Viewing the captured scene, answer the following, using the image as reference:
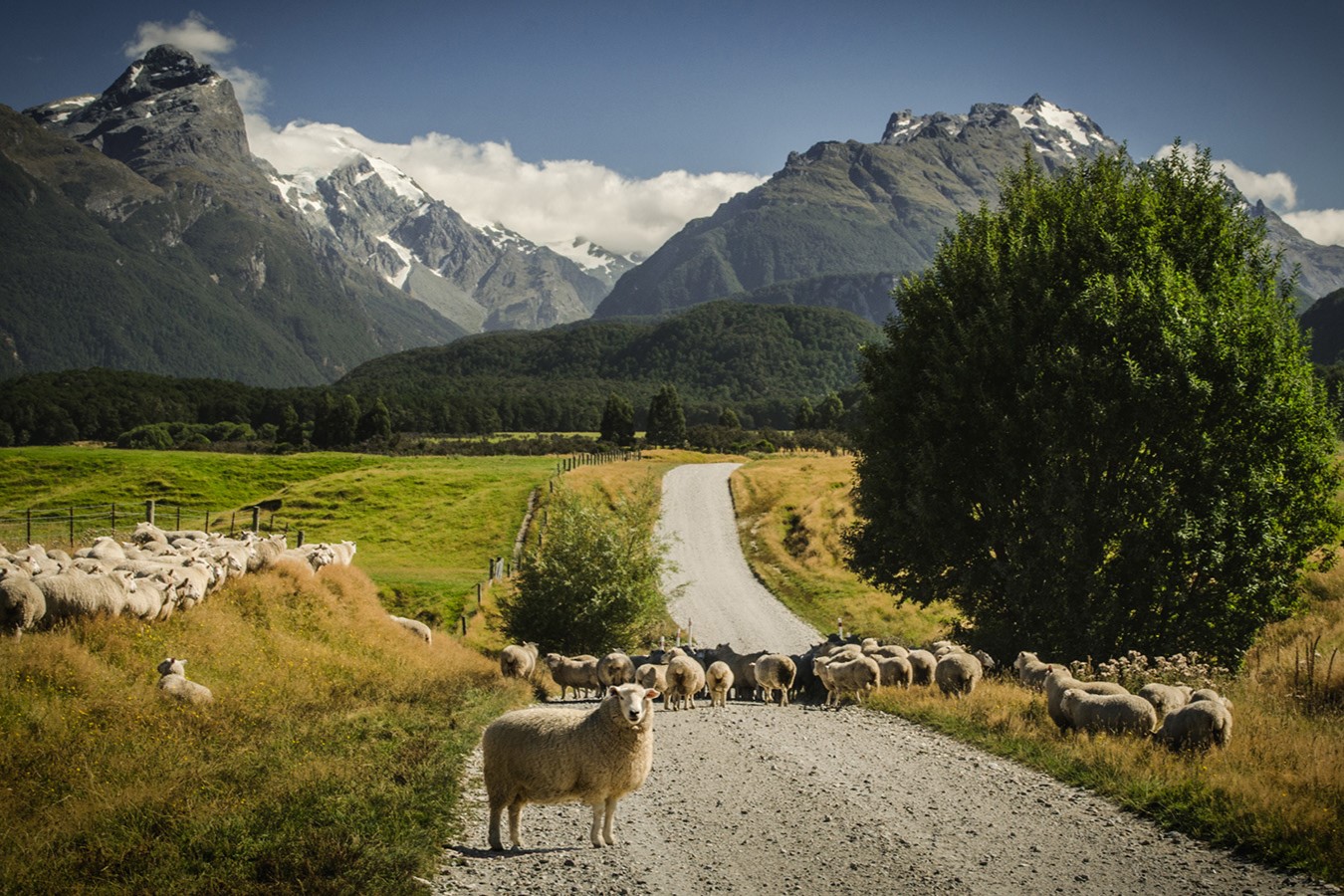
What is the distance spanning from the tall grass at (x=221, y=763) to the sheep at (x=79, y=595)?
494 mm

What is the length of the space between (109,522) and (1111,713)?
192 ft

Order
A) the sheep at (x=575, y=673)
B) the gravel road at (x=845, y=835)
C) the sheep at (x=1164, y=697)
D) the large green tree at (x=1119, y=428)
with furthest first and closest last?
the sheep at (x=575, y=673), the large green tree at (x=1119, y=428), the sheep at (x=1164, y=697), the gravel road at (x=845, y=835)

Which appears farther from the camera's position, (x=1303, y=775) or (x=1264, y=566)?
(x=1264, y=566)

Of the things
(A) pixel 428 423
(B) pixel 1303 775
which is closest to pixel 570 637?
(B) pixel 1303 775

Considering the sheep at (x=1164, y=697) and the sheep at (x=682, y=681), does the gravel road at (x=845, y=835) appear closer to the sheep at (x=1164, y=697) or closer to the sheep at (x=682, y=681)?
the sheep at (x=1164, y=697)

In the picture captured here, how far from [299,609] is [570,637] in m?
12.9

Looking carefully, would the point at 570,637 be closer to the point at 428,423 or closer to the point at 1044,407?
the point at 1044,407

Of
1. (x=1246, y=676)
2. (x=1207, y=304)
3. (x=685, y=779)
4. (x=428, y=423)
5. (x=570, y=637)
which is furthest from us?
(x=428, y=423)

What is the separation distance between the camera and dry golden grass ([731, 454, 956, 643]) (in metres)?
46.6

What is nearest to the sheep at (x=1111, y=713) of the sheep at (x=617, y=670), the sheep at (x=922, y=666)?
the sheep at (x=922, y=666)

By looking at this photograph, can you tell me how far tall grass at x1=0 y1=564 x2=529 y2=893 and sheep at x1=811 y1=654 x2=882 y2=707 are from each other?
8.39 meters

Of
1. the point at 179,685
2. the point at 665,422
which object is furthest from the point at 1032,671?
the point at 665,422

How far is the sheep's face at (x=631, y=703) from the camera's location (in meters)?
11.0

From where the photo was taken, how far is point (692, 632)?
48281mm
